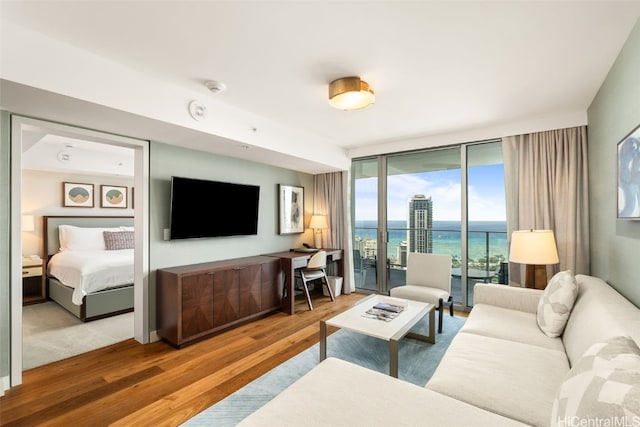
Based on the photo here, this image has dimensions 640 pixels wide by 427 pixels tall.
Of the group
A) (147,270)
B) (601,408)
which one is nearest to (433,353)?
(601,408)

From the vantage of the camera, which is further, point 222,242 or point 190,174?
point 222,242

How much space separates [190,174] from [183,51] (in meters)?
1.72

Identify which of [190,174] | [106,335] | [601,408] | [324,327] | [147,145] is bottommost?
[106,335]

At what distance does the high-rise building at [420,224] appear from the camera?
472cm

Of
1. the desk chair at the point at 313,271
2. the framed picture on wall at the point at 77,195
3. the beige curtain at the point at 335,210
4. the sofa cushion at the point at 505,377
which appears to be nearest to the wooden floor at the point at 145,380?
the desk chair at the point at 313,271

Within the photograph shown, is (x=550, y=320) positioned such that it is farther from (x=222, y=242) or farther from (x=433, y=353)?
(x=222, y=242)

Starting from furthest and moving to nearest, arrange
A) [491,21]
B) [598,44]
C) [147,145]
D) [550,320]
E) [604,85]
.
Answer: [147,145] → [604,85] → [550,320] → [598,44] → [491,21]

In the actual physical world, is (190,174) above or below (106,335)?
above

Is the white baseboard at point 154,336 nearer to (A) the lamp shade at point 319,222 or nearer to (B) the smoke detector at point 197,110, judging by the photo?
(B) the smoke detector at point 197,110

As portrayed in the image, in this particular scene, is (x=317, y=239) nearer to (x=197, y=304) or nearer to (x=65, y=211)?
(x=197, y=304)

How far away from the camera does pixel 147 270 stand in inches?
124

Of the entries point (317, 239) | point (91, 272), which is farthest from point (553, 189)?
point (91, 272)

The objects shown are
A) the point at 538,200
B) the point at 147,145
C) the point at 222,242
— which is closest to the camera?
the point at 147,145

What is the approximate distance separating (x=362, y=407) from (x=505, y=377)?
0.87m
